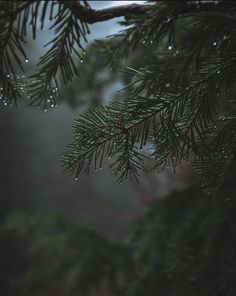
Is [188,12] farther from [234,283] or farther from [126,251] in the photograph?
[126,251]

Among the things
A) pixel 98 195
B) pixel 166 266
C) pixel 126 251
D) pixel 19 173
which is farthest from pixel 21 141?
pixel 166 266

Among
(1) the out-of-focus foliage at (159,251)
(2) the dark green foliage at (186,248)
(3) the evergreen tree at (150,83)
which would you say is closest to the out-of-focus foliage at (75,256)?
(1) the out-of-focus foliage at (159,251)

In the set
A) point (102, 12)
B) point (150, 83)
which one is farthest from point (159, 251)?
point (102, 12)

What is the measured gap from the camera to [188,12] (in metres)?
0.92

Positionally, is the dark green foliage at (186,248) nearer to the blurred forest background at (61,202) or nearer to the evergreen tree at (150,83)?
the evergreen tree at (150,83)

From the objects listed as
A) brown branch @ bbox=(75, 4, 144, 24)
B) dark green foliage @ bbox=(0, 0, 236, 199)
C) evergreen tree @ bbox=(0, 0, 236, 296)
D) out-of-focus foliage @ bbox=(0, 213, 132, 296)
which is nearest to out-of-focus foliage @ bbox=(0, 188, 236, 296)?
out-of-focus foliage @ bbox=(0, 213, 132, 296)

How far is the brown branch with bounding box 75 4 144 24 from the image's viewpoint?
0.94 meters

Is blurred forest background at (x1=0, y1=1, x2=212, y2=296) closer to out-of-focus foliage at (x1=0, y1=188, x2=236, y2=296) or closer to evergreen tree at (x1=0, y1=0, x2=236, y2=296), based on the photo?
out-of-focus foliage at (x1=0, y1=188, x2=236, y2=296)

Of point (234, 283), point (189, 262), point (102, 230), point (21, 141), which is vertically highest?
point (21, 141)

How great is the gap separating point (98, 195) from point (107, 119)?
855cm

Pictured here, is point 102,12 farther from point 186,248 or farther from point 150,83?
point 186,248

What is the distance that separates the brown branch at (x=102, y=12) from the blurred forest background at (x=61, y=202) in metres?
0.34

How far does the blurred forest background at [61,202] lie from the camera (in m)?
2.93

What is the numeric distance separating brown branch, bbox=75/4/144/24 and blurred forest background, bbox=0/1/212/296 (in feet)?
1.13
